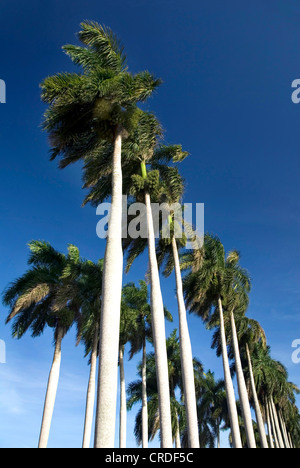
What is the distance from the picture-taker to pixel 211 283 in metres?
25.5

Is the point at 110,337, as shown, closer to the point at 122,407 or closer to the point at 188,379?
the point at 188,379

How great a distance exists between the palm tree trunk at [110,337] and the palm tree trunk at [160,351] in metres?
5.54

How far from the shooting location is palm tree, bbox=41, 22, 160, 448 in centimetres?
1053

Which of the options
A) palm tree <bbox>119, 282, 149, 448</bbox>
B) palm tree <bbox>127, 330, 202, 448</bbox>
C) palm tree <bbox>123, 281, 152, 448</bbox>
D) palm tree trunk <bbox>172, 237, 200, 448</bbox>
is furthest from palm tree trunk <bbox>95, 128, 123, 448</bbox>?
palm tree <bbox>127, 330, 202, 448</bbox>

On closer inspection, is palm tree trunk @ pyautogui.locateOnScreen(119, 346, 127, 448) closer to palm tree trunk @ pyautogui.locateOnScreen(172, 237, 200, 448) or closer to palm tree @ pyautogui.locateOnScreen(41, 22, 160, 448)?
palm tree trunk @ pyautogui.locateOnScreen(172, 237, 200, 448)

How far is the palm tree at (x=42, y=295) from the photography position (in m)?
21.3

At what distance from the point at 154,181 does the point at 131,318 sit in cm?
1394

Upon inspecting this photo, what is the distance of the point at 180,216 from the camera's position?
782 inches

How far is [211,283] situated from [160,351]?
1235 centimetres

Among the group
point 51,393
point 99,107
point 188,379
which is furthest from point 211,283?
point 99,107

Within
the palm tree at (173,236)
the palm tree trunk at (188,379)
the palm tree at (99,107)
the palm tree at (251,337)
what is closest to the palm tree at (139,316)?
the palm tree at (251,337)

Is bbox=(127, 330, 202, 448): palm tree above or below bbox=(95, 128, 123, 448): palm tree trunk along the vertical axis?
above

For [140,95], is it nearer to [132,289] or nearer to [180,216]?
[180,216]
